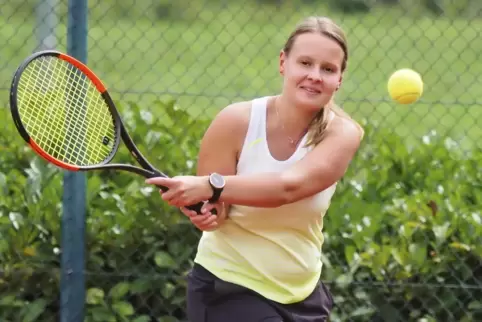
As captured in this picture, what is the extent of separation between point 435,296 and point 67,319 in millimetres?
1578

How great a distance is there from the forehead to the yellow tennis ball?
4.52 feet

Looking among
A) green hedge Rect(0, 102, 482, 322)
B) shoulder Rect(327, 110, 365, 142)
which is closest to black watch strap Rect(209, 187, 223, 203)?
shoulder Rect(327, 110, 365, 142)

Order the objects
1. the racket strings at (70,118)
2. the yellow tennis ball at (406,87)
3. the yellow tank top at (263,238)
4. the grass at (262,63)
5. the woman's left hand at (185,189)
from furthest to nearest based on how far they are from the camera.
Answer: the grass at (262,63), the yellow tennis ball at (406,87), the racket strings at (70,118), the yellow tank top at (263,238), the woman's left hand at (185,189)

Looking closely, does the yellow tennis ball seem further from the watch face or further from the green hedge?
the watch face

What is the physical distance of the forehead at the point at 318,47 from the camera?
3729 mm

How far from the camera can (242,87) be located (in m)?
8.59

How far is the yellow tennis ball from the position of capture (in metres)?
5.09

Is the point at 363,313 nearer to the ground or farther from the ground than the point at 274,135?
nearer to the ground

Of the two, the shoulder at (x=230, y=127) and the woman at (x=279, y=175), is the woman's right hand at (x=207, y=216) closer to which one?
the woman at (x=279, y=175)

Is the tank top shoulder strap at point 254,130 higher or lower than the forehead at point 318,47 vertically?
lower

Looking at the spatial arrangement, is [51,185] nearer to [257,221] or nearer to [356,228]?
[356,228]

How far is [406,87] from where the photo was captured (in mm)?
5094

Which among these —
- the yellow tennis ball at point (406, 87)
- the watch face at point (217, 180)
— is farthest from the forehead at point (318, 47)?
the yellow tennis ball at point (406, 87)

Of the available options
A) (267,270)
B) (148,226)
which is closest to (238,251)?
(267,270)
